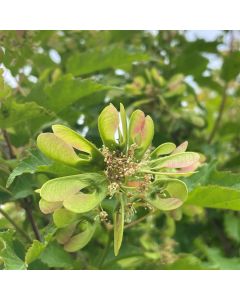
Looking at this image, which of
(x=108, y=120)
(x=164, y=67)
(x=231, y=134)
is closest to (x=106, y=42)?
(x=164, y=67)

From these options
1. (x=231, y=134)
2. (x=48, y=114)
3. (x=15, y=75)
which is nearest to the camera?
(x=48, y=114)

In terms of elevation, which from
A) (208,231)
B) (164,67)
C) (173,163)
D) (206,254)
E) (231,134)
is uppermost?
(173,163)

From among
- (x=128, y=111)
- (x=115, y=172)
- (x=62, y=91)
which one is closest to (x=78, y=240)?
(x=115, y=172)

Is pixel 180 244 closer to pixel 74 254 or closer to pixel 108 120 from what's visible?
pixel 74 254

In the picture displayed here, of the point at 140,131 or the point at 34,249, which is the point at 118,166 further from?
the point at 34,249

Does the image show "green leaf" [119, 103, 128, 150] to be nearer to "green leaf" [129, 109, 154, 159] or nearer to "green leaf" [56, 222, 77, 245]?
"green leaf" [129, 109, 154, 159]

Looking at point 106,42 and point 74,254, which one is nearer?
point 74,254
